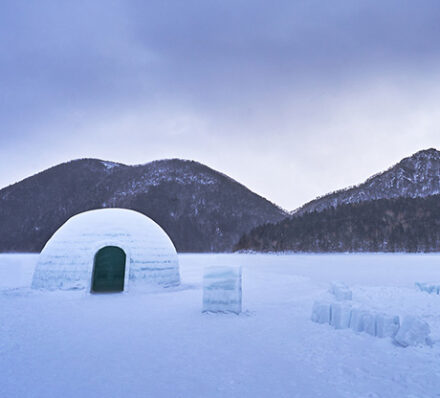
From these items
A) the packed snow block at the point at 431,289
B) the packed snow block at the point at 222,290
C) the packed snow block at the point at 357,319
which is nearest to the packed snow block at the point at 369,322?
the packed snow block at the point at 357,319

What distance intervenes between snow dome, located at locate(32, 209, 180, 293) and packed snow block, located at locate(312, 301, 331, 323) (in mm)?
6264

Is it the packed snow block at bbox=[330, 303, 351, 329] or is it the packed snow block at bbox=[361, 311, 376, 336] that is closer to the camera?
the packed snow block at bbox=[361, 311, 376, 336]

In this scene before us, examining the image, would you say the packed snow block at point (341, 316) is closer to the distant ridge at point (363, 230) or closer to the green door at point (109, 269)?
the green door at point (109, 269)

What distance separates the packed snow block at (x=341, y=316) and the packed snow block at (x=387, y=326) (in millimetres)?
620

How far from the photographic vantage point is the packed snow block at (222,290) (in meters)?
7.20

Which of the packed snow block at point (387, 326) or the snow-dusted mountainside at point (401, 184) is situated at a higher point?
the snow-dusted mountainside at point (401, 184)

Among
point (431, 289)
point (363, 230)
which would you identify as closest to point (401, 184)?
point (363, 230)

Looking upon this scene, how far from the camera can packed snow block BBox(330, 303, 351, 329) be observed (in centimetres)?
590

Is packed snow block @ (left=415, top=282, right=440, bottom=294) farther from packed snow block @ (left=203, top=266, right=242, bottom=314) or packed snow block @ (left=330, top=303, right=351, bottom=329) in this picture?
packed snow block @ (left=203, top=266, right=242, bottom=314)

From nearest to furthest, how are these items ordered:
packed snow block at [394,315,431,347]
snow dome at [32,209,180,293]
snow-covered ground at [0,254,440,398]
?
snow-covered ground at [0,254,440,398], packed snow block at [394,315,431,347], snow dome at [32,209,180,293]

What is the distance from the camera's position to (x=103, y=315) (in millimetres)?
6969

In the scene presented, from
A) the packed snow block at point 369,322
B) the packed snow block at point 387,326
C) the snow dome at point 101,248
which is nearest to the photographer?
the packed snow block at point 387,326

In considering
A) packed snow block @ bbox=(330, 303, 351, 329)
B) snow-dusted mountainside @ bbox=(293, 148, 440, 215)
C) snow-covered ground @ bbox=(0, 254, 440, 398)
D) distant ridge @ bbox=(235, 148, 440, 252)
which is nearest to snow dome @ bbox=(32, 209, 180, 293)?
snow-covered ground @ bbox=(0, 254, 440, 398)

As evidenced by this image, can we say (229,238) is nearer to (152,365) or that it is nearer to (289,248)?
(289,248)
